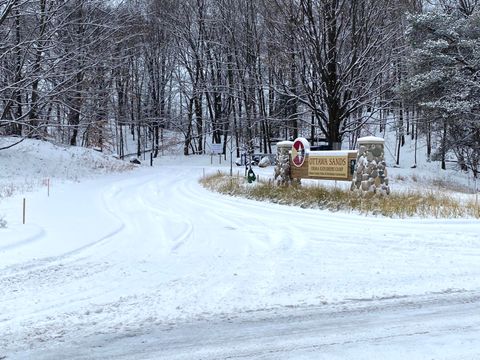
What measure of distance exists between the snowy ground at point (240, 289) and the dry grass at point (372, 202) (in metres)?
0.79

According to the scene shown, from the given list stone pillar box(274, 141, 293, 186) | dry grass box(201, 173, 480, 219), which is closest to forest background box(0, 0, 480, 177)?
stone pillar box(274, 141, 293, 186)

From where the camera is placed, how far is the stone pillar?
59.2 ft

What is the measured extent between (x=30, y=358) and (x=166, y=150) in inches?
1997

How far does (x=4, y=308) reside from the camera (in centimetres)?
521

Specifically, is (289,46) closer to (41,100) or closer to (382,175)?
(41,100)

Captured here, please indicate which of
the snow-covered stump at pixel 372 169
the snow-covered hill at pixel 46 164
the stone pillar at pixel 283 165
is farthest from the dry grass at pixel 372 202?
the snow-covered hill at pixel 46 164

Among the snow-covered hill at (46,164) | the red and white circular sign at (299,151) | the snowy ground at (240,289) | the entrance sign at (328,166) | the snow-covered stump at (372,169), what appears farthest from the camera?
the snow-covered hill at (46,164)

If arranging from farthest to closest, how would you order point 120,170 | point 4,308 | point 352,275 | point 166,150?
1. point 166,150
2. point 120,170
3. point 352,275
4. point 4,308

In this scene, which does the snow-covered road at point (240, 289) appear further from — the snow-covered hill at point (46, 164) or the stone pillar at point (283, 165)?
the snow-covered hill at point (46, 164)

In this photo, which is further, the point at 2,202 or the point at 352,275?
the point at 2,202

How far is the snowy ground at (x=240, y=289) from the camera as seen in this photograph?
4305 mm

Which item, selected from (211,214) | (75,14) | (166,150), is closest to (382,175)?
(211,214)

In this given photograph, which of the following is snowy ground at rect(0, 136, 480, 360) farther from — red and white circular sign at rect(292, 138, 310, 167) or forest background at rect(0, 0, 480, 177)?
forest background at rect(0, 0, 480, 177)

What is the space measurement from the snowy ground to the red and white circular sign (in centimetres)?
622
